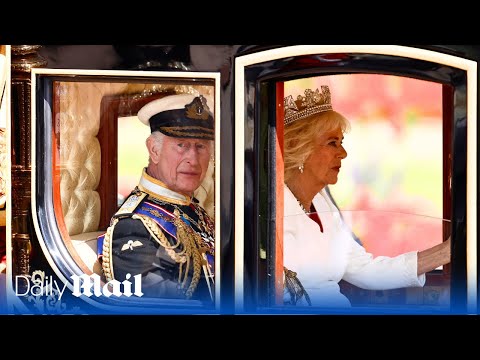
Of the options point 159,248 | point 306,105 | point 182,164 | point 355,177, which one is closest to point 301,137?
point 306,105

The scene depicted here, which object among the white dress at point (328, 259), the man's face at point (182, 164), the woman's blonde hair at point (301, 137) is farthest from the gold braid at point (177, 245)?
the woman's blonde hair at point (301, 137)

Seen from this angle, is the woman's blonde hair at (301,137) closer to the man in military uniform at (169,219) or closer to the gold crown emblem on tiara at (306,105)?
the gold crown emblem on tiara at (306,105)

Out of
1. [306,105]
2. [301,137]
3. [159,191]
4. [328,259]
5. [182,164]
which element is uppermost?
[306,105]

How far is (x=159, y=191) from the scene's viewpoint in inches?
153

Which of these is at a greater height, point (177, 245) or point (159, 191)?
point (159, 191)

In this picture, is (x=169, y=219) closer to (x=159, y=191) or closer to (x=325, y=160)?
(x=159, y=191)

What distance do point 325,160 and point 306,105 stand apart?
0.91 feet

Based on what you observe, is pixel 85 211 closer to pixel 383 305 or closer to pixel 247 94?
pixel 247 94

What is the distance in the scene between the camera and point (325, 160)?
12.6ft

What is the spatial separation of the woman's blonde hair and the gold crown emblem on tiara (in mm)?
22

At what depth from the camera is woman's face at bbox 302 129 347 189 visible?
3.83m

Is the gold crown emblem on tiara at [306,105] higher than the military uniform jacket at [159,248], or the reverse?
the gold crown emblem on tiara at [306,105]

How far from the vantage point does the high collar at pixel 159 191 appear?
3869mm

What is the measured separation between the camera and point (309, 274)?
385 centimetres
